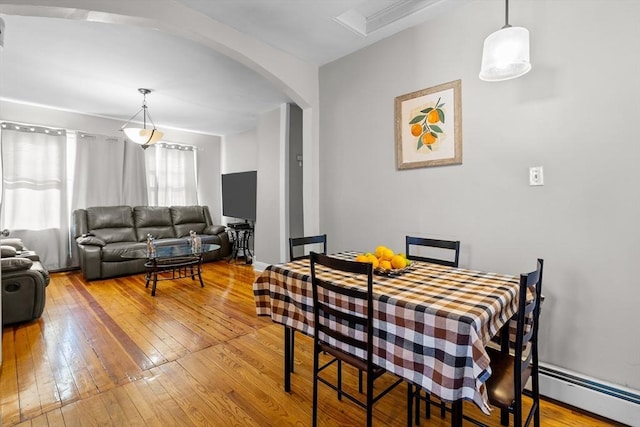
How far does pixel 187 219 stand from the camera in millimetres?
6164

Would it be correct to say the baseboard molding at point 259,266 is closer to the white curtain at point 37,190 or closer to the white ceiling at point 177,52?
the white ceiling at point 177,52

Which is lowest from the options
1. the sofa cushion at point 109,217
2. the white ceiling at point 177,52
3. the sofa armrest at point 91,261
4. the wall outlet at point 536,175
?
the sofa armrest at point 91,261

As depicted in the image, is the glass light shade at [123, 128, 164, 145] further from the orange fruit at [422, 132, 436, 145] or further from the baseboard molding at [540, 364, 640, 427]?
the baseboard molding at [540, 364, 640, 427]

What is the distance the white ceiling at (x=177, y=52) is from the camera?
238 centimetres

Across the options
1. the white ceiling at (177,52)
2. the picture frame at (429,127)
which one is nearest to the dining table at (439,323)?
the picture frame at (429,127)

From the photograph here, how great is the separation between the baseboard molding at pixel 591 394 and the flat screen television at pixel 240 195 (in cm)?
445

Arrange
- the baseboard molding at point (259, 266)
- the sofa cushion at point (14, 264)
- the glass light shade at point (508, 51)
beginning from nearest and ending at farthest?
the glass light shade at point (508, 51) < the sofa cushion at point (14, 264) < the baseboard molding at point (259, 266)

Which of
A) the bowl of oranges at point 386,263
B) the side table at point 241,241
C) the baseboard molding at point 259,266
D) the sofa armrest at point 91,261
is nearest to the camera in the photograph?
the bowl of oranges at point 386,263

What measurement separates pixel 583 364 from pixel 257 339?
7.49ft

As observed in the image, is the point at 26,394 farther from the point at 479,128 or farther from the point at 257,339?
the point at 479,128

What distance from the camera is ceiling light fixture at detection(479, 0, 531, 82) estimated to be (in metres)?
1.59

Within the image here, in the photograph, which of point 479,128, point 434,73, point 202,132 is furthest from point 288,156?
point 202,132

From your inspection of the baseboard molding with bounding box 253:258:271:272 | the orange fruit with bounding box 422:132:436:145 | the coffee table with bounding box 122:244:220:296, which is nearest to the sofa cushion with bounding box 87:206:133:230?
the coffee table with bounding box 122:244:220:296

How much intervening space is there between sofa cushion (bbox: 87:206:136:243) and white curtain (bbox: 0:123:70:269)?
415mm
